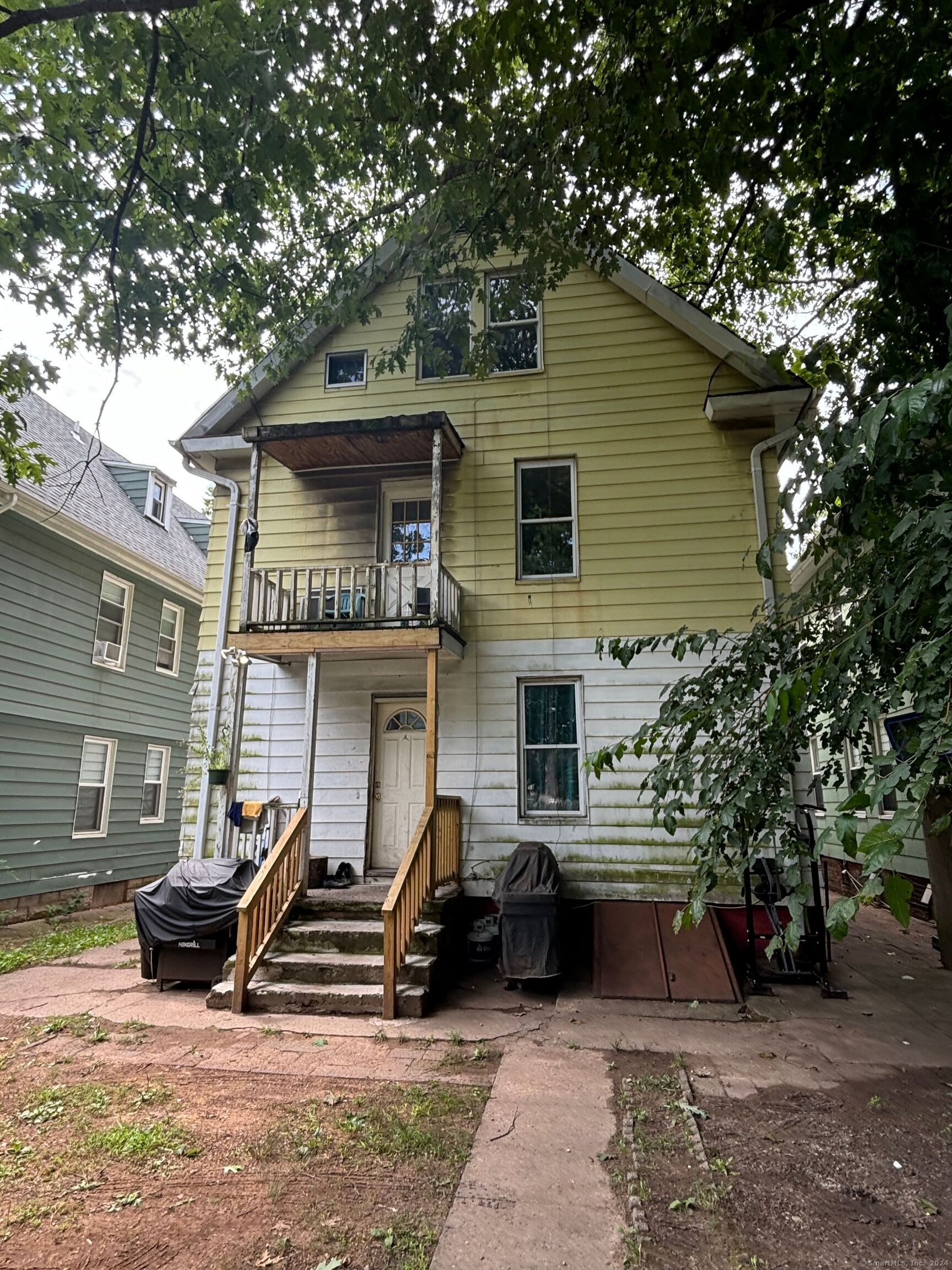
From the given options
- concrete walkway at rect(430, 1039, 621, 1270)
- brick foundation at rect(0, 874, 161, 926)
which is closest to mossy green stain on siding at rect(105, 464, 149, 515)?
brick foundation at rect(0, 874, 161, 926)

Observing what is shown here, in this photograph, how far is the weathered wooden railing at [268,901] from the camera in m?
6.50

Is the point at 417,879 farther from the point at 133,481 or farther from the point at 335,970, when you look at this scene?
the point at 133,481

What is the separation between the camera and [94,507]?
13.3 meters

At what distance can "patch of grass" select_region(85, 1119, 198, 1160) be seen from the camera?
381cm

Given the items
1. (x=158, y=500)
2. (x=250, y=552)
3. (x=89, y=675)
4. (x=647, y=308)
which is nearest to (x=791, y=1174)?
(x=250, y=552)

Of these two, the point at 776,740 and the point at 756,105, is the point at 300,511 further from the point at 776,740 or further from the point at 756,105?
the point at 776,740

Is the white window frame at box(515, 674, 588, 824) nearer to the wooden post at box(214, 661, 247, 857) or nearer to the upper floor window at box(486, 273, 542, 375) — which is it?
the wooden post at box(214, 661, 247, 857)

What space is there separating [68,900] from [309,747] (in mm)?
7243

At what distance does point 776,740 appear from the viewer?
368 centimetres

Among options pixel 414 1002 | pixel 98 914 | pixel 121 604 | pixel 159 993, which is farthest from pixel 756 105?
pixel 98 914

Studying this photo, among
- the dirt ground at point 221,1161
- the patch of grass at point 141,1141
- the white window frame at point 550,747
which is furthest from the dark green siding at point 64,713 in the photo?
the patch of grass at point 141,1141

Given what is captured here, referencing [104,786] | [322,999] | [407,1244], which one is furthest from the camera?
[104,786]

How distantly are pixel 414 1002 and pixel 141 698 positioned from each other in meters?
10.3

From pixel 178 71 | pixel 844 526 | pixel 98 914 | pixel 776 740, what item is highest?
pixel 178 71
